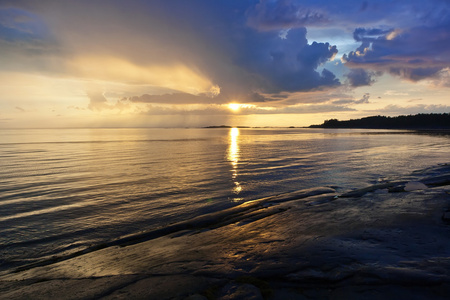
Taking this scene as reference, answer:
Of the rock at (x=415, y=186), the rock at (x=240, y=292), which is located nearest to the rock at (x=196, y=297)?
the rock at (x=240, y=292)

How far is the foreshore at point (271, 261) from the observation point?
5.35m

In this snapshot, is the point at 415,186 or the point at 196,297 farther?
the point at 415,186

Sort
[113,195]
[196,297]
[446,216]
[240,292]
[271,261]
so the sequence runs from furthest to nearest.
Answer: [113,195]
[446,216]
[271,261]
[240,292]
[196,297]

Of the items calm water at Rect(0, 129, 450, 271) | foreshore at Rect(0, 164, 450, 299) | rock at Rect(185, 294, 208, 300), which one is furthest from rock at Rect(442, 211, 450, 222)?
rock at Rect(185, 294, 208, 300)

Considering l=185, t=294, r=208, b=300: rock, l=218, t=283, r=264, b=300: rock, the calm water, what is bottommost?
the calm water

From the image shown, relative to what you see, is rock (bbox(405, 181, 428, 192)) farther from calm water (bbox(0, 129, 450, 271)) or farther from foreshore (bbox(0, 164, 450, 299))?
foreshore (bbox(0, 164, 450, 299))

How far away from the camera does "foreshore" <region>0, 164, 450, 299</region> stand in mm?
5354

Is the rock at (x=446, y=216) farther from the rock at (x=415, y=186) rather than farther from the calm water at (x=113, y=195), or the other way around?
the calm water at (x=113, y=195)

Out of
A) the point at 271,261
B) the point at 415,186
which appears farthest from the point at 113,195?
the point at 415,186

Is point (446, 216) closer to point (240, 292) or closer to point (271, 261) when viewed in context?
point (271, 261)

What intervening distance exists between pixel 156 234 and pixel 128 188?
29.2 ft

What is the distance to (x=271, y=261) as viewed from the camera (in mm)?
6637

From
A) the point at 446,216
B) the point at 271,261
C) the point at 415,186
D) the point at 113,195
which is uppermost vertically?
the point at 446,216

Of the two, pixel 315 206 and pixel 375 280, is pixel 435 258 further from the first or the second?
pixel 315 206
